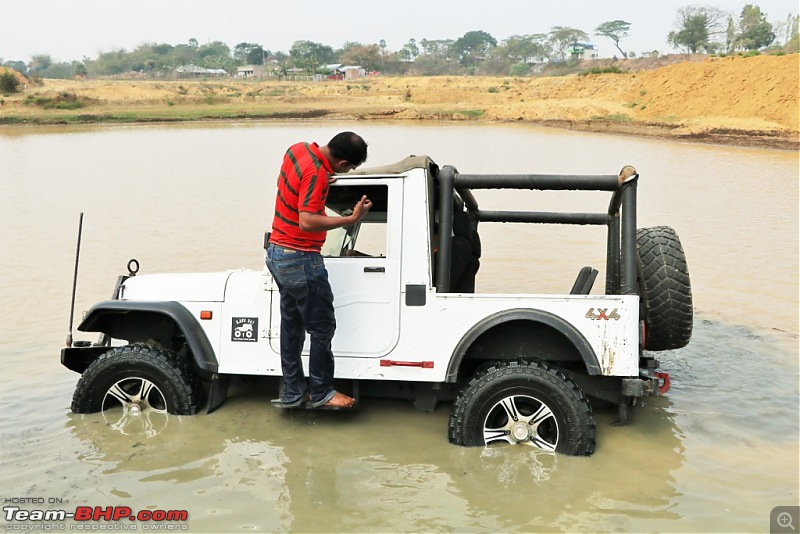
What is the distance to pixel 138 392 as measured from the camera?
20.0ft

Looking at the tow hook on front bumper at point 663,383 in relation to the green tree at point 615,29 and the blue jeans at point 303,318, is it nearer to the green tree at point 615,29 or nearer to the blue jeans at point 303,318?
the blue jeans at point 303,318

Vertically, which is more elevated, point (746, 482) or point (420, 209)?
point (420, 209)

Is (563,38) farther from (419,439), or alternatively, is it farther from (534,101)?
(419,439)

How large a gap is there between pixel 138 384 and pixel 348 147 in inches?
92.7

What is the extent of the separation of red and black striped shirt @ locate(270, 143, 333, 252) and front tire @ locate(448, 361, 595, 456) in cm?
140

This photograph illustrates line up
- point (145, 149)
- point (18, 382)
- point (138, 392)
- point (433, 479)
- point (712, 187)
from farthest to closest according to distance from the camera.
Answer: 1. point (145, 149)
2. point (712, 187)
3. point (18, 382)
4. point (138, 392)
5. point (433, 479)

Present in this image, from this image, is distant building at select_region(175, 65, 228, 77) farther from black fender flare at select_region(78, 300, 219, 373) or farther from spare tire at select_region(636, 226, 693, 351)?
spare tire at select_region(636, 226, 693, 351)

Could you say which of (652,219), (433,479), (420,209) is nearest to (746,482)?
(433,479)

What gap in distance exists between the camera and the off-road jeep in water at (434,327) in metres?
5.38

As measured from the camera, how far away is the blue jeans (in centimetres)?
539

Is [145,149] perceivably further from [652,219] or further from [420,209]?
[420,209]

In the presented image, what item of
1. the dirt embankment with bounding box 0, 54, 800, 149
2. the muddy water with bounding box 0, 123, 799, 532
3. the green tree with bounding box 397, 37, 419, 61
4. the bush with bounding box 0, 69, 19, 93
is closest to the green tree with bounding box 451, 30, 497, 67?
the green tree with bounding box 397, 37, 419, 61

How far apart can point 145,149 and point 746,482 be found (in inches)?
1275

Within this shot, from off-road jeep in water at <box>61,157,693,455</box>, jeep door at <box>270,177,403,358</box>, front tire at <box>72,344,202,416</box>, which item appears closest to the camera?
off-road jeep in water at <box>61,157,693,455</box>
